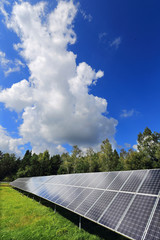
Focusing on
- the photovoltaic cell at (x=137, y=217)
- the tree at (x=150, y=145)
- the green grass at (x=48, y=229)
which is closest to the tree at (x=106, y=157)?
the tree at (x=150, y=145)

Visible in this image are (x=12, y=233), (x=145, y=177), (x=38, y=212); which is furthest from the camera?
(x=38, y=212)

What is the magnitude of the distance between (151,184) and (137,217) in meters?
2.32

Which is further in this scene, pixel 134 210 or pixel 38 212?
pixel 38 212

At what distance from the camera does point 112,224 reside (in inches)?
219

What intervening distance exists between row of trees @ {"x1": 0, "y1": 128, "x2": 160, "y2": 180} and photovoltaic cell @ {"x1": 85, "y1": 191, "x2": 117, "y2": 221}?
1437 inches

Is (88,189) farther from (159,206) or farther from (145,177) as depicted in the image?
(159,206)

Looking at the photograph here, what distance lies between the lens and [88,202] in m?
8.08

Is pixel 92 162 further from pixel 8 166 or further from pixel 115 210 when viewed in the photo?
pixel 115 210

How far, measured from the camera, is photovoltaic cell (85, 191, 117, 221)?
6610 mm

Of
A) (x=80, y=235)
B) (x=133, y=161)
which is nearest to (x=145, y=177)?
(x=80, y=235)

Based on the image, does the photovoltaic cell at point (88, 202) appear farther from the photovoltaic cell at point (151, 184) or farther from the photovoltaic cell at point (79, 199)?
the photovoltaic cell at point (151, 184)

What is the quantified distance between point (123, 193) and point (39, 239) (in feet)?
17.6

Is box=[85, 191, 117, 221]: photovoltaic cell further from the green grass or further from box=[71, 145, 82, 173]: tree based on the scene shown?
box=[71, 145, 82, 173]: tree

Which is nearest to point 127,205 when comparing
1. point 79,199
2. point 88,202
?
point 88,202
